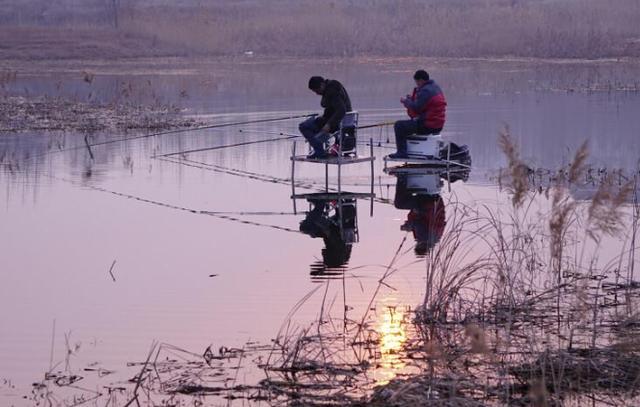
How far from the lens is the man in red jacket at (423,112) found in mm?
16969

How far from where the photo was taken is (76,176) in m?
18.1

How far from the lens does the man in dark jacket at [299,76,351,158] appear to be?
616 inches

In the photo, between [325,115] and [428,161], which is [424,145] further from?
[325,115]

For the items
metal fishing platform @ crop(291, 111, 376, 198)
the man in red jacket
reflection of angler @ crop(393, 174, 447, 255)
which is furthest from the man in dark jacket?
the man in red jacket

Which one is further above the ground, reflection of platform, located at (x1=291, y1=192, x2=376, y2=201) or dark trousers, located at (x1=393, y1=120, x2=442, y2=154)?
dark trousers, located at (x1=393, y1=120, x2=442, y2=154)

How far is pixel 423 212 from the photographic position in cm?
1415

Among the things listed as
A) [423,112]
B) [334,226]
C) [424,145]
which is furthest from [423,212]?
[423,112]

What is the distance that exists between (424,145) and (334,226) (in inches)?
159

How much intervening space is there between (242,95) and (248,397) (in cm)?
2699

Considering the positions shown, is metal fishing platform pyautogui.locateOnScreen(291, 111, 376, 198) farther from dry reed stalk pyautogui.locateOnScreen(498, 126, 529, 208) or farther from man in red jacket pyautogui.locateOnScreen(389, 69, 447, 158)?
dry reed stalk pyautogui.locateOnScreen(498, 126, 529, 208)

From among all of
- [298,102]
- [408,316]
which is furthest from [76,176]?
[298,102]

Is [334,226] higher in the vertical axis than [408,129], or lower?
lower

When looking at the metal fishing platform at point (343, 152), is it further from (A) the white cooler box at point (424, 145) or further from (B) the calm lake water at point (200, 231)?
(A) the white cooler box at point (424, 145)

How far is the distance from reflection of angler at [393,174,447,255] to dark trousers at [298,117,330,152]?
1.11m
